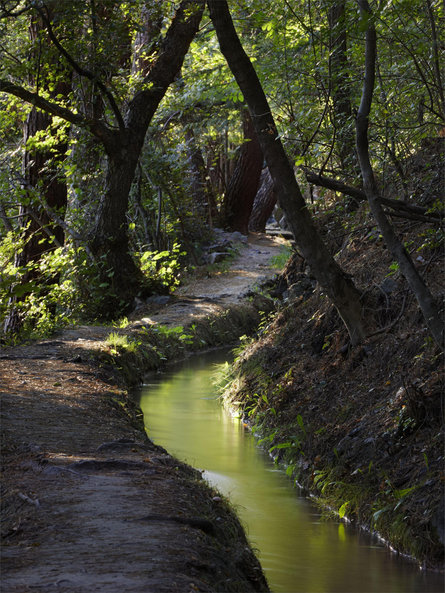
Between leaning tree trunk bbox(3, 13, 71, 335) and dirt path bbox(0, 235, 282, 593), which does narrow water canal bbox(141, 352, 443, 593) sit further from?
leaning tree trunk bbox(3, 13, 71, 335)

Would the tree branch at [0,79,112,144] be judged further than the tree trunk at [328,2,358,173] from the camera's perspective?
Yes

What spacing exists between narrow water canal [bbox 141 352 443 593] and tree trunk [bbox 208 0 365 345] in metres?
1.91

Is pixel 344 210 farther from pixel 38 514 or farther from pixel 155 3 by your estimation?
pixel 38 514

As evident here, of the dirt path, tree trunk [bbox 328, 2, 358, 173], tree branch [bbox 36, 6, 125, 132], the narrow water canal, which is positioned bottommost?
the narrow water canal

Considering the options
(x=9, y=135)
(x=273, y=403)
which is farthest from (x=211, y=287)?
(x=273, y=403)

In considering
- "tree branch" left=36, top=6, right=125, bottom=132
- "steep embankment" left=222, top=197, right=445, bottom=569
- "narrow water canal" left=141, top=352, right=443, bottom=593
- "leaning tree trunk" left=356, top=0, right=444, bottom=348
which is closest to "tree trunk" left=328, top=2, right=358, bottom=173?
"steep embankment" left=222, top=197, right=445, bottom=569

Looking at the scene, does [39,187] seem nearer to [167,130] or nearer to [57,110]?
[57,110]

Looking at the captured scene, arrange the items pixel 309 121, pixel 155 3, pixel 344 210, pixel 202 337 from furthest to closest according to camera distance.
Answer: pixel 202 337, pixel 155 3, pixel 344 210, pixel 309 121

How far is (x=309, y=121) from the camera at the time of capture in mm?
8008

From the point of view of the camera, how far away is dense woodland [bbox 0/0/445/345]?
7.21 meters

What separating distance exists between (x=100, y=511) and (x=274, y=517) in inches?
104

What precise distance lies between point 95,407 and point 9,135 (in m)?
12.5

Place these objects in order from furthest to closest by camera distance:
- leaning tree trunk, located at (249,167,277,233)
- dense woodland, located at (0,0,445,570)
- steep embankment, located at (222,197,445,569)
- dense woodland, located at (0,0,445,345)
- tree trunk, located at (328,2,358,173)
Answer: leaning tree trunk, located at (249,167,277,233)
tree trunk, located at (328,2,358,173)
dense woodland, located at (0,0,445,345)
dense woodland, located at (0,0,445,570)
steep embankment, located at (222,197,445,569)

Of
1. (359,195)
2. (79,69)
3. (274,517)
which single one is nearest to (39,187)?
(79,69)
